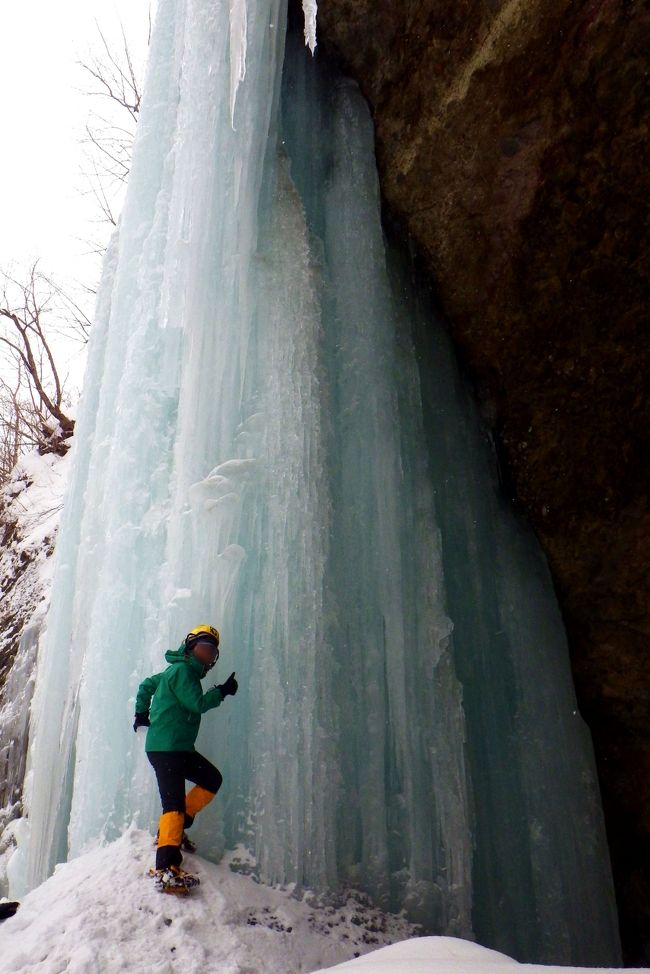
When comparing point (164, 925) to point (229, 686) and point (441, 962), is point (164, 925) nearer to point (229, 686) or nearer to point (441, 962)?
point (229, 686)

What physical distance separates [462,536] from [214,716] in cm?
231

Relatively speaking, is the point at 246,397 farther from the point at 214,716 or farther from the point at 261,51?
the point at 261,51

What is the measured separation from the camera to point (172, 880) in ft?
8.17

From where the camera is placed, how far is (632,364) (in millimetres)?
4344

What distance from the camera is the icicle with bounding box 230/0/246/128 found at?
3916 millimetres

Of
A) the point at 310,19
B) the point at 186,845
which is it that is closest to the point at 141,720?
the point at 186,845

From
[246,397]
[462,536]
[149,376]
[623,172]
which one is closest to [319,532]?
[246,397]

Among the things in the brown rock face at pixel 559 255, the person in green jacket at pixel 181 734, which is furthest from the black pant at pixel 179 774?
the brown rock face at pixel 559 255

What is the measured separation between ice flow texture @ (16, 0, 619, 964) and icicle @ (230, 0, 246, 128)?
3 centimetres

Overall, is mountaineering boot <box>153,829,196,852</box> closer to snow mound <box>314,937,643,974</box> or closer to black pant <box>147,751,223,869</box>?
black pant <box>147,751,223,869</box>

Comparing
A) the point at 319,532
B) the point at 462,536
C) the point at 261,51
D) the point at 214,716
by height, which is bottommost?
the point at 214,716

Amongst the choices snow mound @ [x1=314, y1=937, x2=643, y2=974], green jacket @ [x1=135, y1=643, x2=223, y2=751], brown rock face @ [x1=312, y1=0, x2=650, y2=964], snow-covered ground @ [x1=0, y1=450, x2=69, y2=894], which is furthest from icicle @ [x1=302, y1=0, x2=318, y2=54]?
snow-covered ground @ [x1=0, y1=450, x2=69, y2=894]

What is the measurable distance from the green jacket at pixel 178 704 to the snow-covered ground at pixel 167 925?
41 cm

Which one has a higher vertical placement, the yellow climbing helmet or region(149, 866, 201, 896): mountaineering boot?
the yellow climbing helmet
